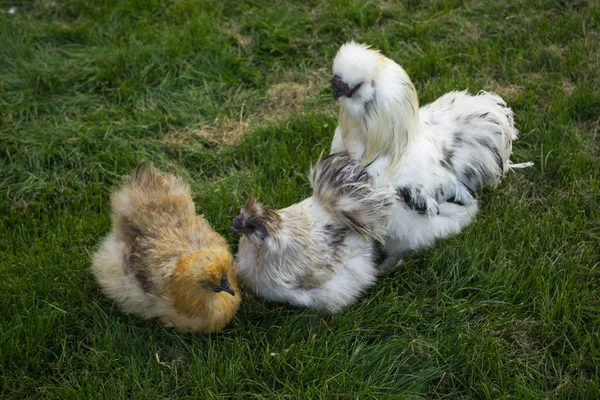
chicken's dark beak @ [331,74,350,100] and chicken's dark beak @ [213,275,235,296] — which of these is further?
chicken's dark beak @ [331,74,350,100]

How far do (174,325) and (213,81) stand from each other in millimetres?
3144

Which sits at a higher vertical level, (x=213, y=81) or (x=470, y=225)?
(x=213, y=81)

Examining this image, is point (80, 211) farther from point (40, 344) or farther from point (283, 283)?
point (283, 283)

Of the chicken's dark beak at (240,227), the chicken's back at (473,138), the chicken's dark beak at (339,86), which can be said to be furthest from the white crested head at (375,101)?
the chicken's dark beak at (240,227)

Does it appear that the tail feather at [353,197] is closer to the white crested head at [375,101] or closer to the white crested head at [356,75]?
the white crested head at [375,101]

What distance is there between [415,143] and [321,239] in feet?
3.35

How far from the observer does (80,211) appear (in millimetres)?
5180

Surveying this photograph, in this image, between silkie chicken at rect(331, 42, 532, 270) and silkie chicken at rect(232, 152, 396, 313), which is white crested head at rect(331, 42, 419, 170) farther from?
silkie chicken at rect(232, 152, 396, 313)

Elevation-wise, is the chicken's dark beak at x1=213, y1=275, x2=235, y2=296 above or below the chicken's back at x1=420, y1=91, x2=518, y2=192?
below

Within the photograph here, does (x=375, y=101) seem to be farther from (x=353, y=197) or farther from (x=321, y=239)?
(x=321, y=239)

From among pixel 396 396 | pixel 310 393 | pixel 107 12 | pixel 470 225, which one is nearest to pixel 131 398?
pixel 310 393

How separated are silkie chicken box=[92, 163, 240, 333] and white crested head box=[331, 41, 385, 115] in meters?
1.38

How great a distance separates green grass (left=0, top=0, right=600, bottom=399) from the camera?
4.01m

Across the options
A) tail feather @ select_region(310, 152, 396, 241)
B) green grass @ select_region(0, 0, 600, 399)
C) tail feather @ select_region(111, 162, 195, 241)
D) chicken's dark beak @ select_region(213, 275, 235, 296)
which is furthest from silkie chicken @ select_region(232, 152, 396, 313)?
tail feather @ select_region(111, 162, 195, 241)
